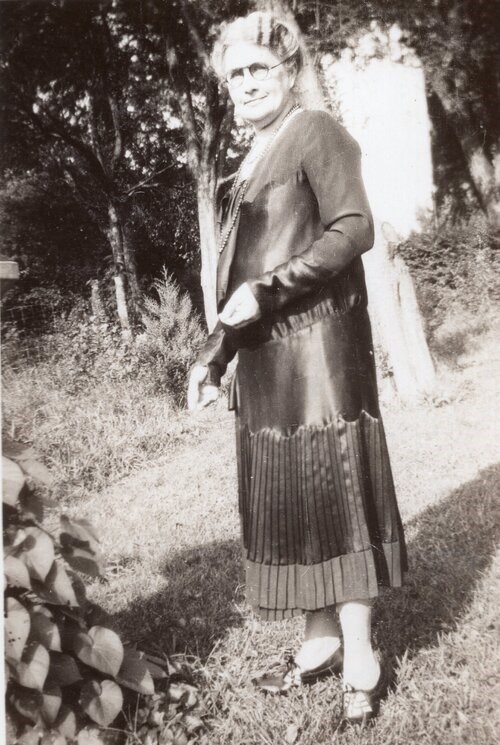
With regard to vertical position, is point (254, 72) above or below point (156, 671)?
above

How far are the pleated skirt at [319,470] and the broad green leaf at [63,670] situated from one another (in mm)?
564

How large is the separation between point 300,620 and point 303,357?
4.54ft

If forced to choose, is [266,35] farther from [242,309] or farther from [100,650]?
[100,650]

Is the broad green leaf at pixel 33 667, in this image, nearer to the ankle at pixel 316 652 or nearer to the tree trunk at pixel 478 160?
the ankle at pixel 316 652

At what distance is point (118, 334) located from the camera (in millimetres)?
6414

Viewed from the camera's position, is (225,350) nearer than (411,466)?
Yes

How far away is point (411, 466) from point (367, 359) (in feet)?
8.31

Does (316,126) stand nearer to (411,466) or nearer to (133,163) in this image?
(411,466)

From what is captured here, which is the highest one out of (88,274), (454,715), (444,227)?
(88,274)

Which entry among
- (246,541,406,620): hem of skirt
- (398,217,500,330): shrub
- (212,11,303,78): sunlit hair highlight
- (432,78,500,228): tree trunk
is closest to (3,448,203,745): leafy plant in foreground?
(246,541,406,620): hem of skirt

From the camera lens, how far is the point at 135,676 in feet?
5.67

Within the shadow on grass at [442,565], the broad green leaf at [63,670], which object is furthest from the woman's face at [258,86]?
the shadow on grass at [442,565]

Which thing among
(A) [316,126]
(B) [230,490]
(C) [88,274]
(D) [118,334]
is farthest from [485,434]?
(C) [88,274]

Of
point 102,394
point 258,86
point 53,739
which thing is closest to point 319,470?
point 53,739
